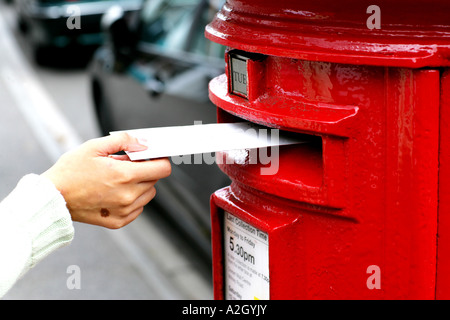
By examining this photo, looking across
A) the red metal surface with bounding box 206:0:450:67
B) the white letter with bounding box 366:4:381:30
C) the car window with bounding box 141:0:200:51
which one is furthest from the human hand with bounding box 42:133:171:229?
the car window with bounding box 141:0:200:51

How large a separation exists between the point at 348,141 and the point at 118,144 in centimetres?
56

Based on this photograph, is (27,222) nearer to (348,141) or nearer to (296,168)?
(296,168)

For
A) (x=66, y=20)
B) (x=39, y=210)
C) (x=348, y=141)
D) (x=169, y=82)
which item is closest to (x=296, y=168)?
(x=348, y=141)

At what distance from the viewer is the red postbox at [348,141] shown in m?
1.44

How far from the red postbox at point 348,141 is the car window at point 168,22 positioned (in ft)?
8.89

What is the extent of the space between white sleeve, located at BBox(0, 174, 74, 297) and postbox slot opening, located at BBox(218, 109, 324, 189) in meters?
0.48

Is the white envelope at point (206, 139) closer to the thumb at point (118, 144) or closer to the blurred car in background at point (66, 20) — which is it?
the thumb at point (118, 144)

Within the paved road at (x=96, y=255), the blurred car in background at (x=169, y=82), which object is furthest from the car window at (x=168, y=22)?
the paved road at (x=96, y=255)

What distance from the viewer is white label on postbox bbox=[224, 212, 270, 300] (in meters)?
1.78

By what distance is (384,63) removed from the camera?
141cm

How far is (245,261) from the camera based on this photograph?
1.88 meters

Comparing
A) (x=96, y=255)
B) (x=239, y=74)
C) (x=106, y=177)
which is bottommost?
(x=96, y=255)

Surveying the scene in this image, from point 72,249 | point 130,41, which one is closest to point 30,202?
point 72,249

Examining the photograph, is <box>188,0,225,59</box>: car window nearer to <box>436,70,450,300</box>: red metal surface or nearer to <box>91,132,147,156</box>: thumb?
<box>91,132,147,156</box>: thumb
